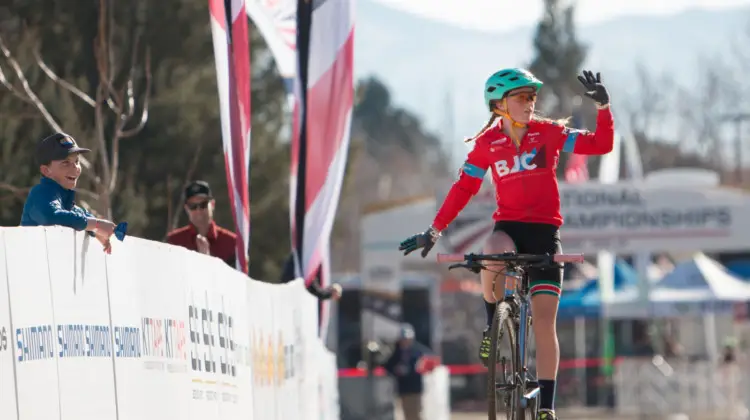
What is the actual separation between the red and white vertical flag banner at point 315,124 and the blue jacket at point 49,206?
5.46 metres

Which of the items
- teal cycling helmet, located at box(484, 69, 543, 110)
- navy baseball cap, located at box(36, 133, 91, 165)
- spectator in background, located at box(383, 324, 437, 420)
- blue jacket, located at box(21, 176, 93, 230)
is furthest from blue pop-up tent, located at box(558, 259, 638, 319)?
blue jacket, located at box(21, 176, 93, 230)

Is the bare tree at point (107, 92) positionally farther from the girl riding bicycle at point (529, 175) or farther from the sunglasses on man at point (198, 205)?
the girl riding bicycle at point (529, 175)

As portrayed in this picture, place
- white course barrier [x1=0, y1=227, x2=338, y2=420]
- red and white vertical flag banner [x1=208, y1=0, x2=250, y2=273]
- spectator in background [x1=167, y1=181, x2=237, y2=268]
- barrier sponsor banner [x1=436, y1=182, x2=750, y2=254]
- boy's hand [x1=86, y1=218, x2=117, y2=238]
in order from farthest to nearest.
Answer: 1. barrier sponsor banner [x1=436, y1=182, x2=750, y2=254]
2. spectator in background [x1=167, y1=181, x2=237, y2=268]
3. red and white vertical flag banner [x1=208, y1=0, x2=250, y2=273]
4. boy's hand [x1=86, y1=218, x2=117, y2=238]
5. white course barrier [x1=0, y1=227, x2=338, y2=420]

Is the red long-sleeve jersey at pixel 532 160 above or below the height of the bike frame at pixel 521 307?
above

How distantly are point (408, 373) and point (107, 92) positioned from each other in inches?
368

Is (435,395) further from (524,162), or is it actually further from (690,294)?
(524,162)

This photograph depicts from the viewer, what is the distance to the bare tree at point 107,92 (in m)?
14.8

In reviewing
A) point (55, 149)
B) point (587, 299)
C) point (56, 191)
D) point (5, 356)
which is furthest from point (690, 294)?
point (5, 356)

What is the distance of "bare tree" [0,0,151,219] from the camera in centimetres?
1475

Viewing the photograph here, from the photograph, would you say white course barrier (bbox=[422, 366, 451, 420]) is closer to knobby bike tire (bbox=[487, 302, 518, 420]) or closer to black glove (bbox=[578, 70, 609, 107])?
black glove (bbox=[578, 70, 609, 107])

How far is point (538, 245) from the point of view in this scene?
8.66m

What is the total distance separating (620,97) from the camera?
98125 millimetres

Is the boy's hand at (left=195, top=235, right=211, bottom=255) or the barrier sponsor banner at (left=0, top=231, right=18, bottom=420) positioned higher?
the boy's hand at (left=195, top=235, right=211, bottom=255)

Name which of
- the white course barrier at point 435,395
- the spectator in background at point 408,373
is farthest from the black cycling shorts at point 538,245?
the white course barrier at point 435,395
